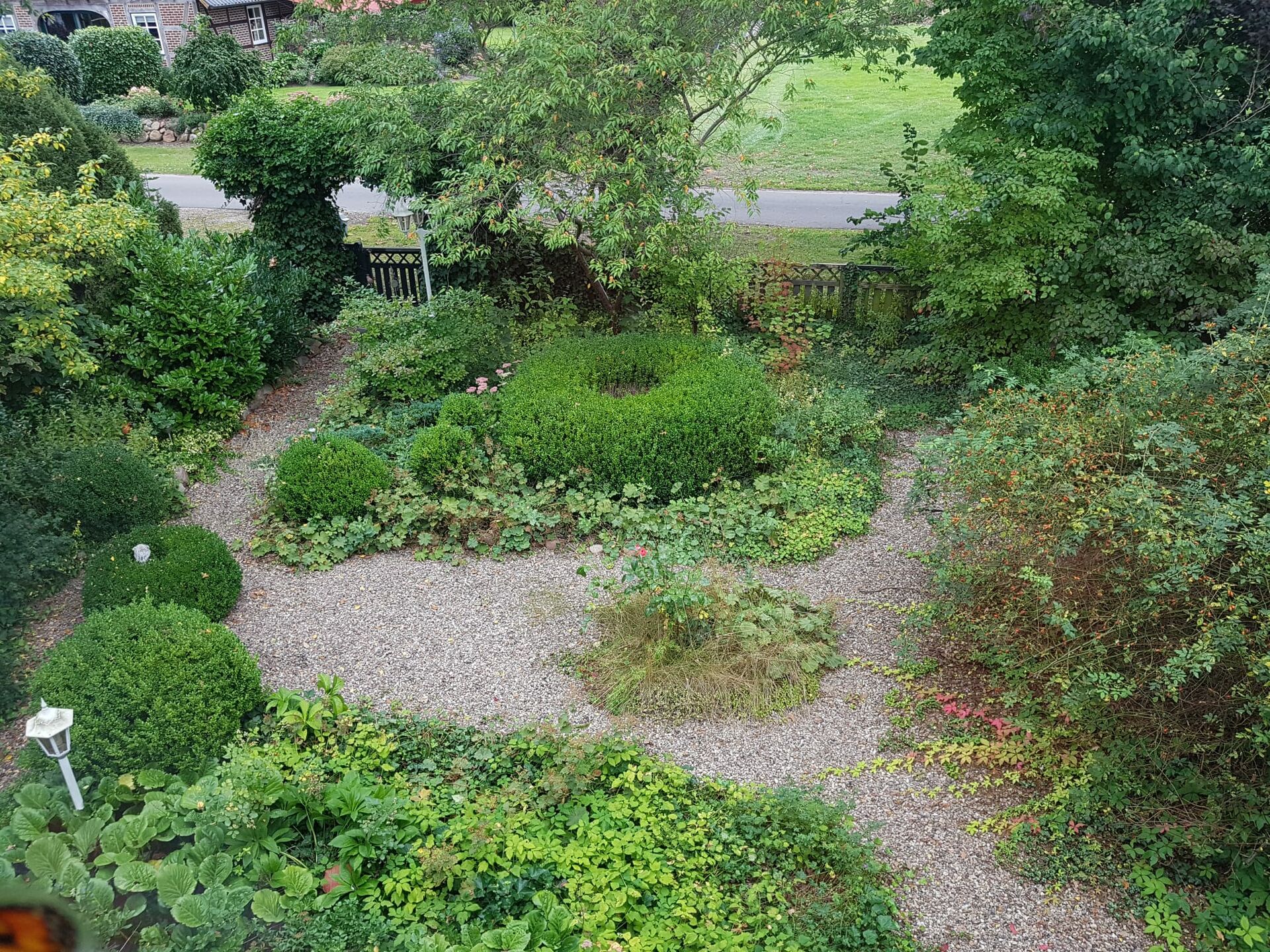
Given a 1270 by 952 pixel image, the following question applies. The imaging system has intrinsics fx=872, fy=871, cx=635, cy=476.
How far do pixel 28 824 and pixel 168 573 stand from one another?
193 cm

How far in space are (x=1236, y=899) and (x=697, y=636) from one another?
3.00 m

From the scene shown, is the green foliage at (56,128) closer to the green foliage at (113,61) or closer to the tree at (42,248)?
the tree at (42,248)

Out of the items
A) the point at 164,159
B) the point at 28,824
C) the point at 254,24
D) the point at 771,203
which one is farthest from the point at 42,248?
the point at 254,24

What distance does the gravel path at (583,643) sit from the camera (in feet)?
13.4

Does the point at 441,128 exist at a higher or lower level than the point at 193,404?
higher

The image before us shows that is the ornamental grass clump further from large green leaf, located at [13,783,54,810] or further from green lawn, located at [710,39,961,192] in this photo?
green lawn, located at [710,39,961,192]

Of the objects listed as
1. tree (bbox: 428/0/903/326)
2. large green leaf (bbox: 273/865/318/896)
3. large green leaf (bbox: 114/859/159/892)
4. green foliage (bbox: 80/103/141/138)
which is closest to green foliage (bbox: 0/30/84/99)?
green foliage (bbox: 80/103/141/138)

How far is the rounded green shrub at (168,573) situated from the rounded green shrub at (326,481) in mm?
788

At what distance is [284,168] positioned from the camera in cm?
1027

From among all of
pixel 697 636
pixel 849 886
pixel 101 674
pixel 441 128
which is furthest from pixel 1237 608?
pixel 441 128

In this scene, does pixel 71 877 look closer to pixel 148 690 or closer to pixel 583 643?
pixel 148 690

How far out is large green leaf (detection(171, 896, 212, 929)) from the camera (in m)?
3.65

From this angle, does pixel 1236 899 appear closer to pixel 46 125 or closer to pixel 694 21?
pixel 694 21

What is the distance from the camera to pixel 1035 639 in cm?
507
